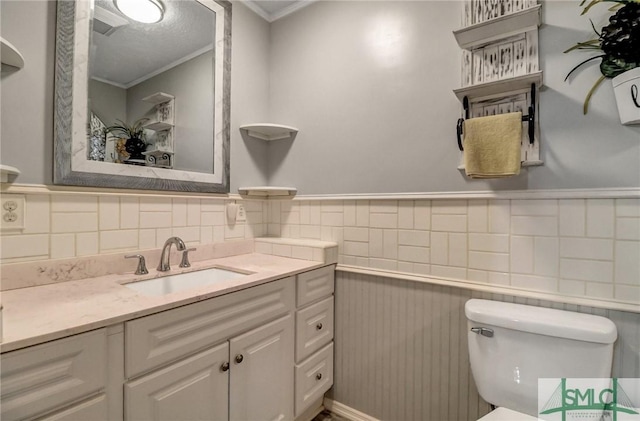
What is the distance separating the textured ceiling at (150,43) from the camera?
1.20 metres

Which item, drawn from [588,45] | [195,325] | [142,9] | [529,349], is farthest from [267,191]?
[588,45]

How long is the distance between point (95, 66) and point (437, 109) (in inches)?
59.8

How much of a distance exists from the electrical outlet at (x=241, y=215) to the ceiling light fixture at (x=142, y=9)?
1.03 metres

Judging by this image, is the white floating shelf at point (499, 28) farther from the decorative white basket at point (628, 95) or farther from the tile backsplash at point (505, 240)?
the tile backsplash at point (505, 240)

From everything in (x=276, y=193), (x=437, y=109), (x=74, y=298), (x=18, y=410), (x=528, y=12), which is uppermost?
(x=528, y=12)

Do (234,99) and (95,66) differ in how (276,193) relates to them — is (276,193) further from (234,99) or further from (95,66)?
(95,66)

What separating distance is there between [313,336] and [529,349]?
94 centimetres

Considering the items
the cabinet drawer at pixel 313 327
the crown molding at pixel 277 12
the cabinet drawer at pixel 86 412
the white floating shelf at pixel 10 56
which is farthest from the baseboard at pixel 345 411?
the crown molding at pixel 277 12

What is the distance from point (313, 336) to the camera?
1.49m

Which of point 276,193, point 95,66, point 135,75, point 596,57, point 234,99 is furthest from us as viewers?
point 276,193

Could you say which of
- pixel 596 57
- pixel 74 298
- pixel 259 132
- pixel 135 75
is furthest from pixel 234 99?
pixel 596 57

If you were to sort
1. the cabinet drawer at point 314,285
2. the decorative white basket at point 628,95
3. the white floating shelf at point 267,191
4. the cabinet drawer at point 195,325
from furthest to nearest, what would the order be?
the white floating shelf at point 267,191 < the cabinet drawer at point 314,285 < the decorative white basket at point 628,95 < the cabinet drawer at point 195,325

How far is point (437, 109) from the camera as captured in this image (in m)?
1.37

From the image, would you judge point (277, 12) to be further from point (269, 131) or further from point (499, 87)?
point (499, 87)
